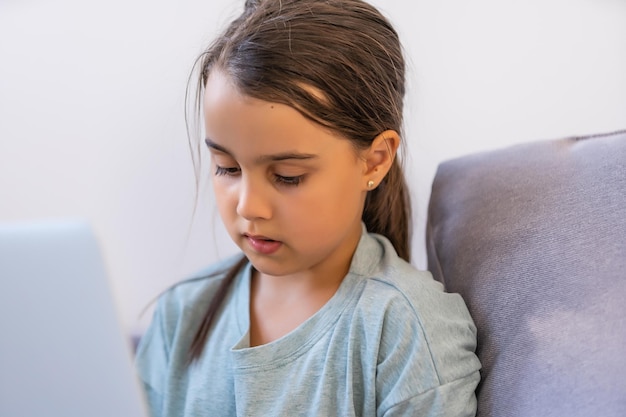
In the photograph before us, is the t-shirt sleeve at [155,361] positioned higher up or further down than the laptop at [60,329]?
further down

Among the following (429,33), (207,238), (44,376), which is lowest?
(207,238)

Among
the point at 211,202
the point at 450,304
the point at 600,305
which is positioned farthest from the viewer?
the point at 211,202

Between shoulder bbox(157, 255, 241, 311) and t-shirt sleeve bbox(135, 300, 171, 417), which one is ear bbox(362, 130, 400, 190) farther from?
t-shirt sleeve bbox(135, 300, 171, 417)

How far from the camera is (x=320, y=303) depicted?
911mm

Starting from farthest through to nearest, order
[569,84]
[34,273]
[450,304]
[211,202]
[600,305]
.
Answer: [211,202] < [569,84] < [450,304] < [600,305] < [34,273]

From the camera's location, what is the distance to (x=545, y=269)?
804 millimetres

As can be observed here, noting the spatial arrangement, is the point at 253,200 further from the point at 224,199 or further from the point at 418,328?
the point at 418,328

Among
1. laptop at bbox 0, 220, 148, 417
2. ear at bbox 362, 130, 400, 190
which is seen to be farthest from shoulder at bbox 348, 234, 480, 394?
laptop at bbox 0, 220, 148, 417

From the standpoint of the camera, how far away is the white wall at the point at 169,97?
1.15m

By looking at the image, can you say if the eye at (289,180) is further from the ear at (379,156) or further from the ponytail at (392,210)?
the ponytail at (392,210)

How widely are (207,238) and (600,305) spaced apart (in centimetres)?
76

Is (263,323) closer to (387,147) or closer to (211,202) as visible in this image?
(387,147)

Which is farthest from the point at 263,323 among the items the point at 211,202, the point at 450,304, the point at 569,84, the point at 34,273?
the point at 569,84

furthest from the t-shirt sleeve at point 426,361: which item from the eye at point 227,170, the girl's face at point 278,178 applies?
the eye at point 227,170
